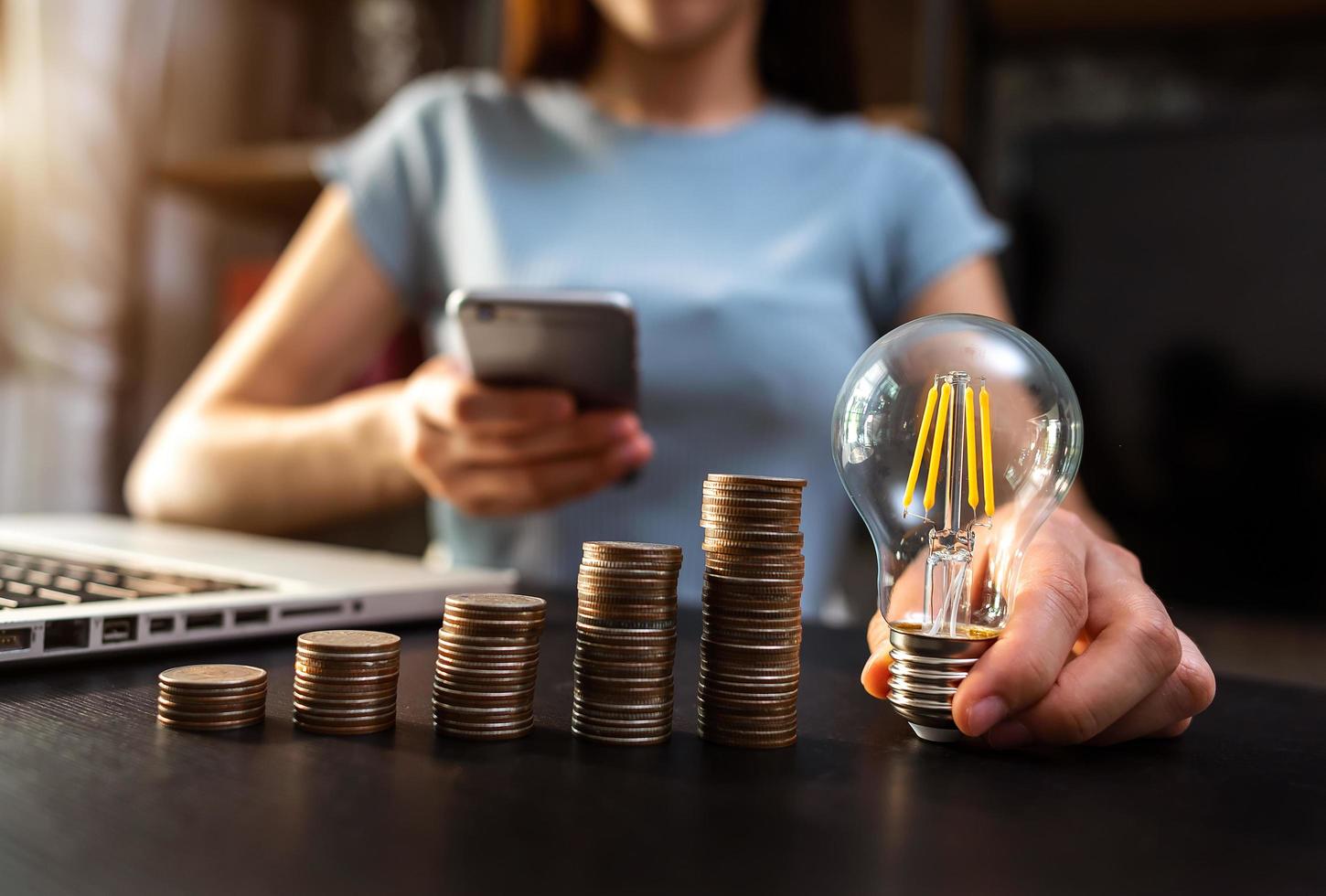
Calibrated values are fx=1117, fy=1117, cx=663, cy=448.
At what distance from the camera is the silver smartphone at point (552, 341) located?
74 centimetres

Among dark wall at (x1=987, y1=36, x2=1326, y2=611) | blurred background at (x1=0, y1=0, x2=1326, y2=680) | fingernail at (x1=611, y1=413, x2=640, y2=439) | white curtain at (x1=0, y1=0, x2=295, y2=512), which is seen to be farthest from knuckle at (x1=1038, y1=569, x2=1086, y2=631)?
white curtain at (x1=0, y1=0, x2=295, y2=512)

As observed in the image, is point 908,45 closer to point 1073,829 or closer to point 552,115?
point 552,115

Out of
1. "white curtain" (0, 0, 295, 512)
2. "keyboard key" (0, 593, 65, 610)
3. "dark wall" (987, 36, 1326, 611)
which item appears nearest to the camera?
"keyboard key" (0, 593, 65, 610)

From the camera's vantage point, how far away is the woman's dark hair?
134 centimetres

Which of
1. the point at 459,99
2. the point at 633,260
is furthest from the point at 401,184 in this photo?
the point at 633,260

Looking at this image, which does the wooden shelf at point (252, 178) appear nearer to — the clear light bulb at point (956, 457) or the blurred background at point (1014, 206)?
the blurred background at point (1014, 206)

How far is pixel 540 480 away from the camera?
885 millimetres

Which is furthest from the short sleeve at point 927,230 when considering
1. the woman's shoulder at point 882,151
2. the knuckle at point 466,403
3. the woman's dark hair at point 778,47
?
the knuckle at point 466,403

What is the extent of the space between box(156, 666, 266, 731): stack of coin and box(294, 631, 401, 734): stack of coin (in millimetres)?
20

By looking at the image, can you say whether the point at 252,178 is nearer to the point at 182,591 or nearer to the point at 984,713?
the point at 182,591

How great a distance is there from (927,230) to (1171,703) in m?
0.87

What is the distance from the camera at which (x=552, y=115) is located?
131 cm

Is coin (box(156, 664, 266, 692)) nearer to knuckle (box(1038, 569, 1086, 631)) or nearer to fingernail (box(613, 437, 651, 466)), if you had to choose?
knuckle (box(1038, 569, 1086, 631))

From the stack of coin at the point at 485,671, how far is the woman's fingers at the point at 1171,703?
243 mm
